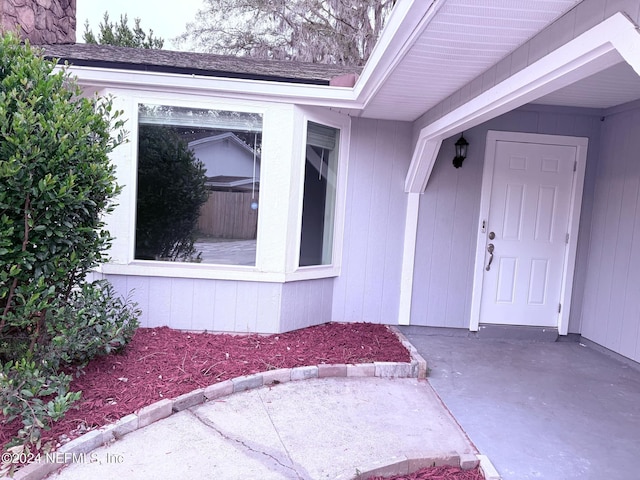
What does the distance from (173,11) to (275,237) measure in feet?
47.6

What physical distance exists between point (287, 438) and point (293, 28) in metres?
11.8

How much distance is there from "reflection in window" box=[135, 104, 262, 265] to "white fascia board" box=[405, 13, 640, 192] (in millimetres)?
1824

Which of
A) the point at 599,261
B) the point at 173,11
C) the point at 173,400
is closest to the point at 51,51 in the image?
the point at 173,400

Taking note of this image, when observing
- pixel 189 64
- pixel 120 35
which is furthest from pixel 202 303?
pixel 120 35

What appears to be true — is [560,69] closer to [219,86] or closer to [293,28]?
[219,86]

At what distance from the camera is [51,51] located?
15.7 ft

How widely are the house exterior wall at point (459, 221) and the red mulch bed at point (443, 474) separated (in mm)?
2518

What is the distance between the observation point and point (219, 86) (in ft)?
13.1

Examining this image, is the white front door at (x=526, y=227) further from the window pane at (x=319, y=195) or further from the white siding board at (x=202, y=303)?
the white siding board at (x=202, y=303)

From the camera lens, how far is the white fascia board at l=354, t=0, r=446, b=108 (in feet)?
7.09

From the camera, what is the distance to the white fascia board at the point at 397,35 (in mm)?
2160

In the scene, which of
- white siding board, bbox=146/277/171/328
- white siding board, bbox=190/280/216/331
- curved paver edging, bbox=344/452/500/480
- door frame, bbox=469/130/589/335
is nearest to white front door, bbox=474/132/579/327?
door frame, bbox=469/130/589/335

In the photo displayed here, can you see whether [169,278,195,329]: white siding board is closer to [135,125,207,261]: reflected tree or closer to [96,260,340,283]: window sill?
[96,260,340,283]: window sill

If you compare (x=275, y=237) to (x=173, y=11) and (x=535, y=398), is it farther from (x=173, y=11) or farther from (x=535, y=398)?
(x=173, y=11)
